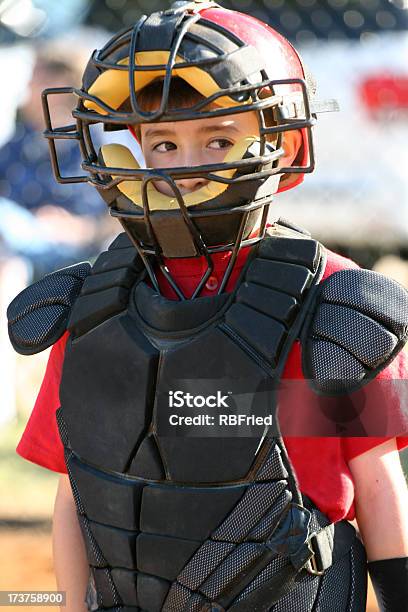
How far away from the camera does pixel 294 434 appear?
192 cm

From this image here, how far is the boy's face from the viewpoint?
196cm

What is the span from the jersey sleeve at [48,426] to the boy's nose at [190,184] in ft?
1.45

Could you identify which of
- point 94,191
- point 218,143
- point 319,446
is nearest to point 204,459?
point 319,446

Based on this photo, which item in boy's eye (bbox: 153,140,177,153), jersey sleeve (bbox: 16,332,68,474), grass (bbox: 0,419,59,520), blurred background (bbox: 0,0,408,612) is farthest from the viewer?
blurred background (bbox: 0,0,408,612)

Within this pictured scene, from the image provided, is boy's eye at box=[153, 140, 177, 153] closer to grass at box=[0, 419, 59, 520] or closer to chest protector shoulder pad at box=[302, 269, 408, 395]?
chest protector shoulder pad at box=[302, 269, 408, 395]

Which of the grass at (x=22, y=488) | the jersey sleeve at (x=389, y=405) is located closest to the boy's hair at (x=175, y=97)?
the jersey sleeve at (x=389, y=405)

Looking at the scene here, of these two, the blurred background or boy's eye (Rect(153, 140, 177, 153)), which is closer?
boy's eye (Rect(153, 140, 177, 153))

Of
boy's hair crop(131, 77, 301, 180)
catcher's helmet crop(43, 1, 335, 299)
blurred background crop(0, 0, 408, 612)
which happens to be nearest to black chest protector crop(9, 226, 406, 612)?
catcher's helmet crop(43, 1, 335, 299)

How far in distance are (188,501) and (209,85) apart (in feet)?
2.52

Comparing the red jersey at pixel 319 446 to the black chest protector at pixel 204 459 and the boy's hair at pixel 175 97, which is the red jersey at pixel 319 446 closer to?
the black chest protector at pixel 204 459

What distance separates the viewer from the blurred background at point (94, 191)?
6.55 metres

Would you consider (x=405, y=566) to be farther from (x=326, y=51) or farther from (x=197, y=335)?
(x=326, y=51)

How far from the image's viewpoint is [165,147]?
203cm

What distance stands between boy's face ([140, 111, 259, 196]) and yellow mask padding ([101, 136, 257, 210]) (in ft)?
0.09
